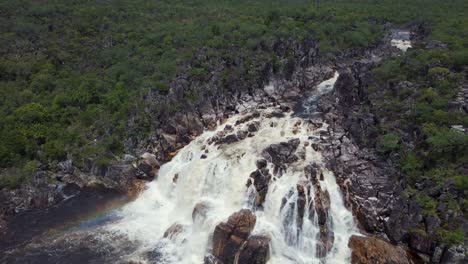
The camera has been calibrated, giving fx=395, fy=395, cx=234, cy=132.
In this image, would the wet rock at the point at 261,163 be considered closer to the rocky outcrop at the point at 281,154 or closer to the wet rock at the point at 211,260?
the rocky outcrop at the point at 281,154

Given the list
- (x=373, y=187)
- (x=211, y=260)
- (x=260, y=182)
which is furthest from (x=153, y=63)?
(x=373, y=187)

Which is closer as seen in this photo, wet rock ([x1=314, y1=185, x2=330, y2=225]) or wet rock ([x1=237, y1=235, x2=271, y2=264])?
wet rock ([x1=237, y1=235, x2=271, y2=264])

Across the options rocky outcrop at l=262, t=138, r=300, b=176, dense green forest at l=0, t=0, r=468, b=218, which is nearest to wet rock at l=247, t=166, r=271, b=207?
rocky outcrop at l=262, t=138, r=300, b=176

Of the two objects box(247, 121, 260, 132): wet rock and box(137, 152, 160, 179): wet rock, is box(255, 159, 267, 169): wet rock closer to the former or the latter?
box(247, 121, 260, 132): wet rock

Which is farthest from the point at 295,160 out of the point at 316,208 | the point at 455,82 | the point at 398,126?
the point at 455,82

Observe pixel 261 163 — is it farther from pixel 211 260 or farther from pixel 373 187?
pixel 211 260

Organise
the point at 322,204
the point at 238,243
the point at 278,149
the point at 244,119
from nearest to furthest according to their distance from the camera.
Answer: the point at 238,243, the point at 322,204, the point at 278,149, the point at 244,119
